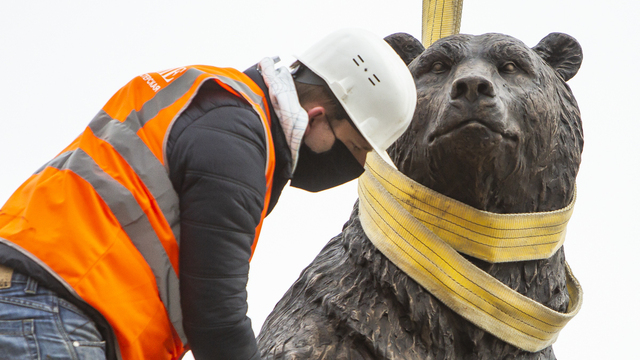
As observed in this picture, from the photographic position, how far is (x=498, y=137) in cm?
338

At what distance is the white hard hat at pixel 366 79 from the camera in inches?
117

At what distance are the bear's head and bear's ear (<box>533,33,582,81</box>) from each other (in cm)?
17

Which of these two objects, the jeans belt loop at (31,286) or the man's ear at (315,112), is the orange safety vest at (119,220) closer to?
the jeans belt loop at (31,286)

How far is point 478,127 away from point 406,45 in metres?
0.94

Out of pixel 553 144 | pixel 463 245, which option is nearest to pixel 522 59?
pixel 553 144

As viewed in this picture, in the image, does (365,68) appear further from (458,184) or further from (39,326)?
(39,326)

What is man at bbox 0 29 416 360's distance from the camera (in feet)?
7.82

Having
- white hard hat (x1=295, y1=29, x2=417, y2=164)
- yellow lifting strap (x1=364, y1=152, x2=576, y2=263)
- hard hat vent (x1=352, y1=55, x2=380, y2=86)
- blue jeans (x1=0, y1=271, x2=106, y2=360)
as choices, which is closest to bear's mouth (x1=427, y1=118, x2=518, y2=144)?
yellow lifting strap (x1=364, y1=152, x2=576, y2=263)

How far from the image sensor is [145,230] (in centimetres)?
247

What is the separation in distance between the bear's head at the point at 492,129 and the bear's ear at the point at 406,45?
0.71ft

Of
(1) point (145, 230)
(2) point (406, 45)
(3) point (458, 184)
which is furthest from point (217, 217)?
(2) point (406, 45)

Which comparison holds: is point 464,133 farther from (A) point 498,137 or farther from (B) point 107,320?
(B) point 107,320

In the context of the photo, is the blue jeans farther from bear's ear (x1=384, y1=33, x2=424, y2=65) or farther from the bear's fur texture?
bear's ear (x1=384, y1=33, x2=424, y2=65)

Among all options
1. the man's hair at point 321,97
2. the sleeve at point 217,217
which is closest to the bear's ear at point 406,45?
the man's hair at point 321,97
